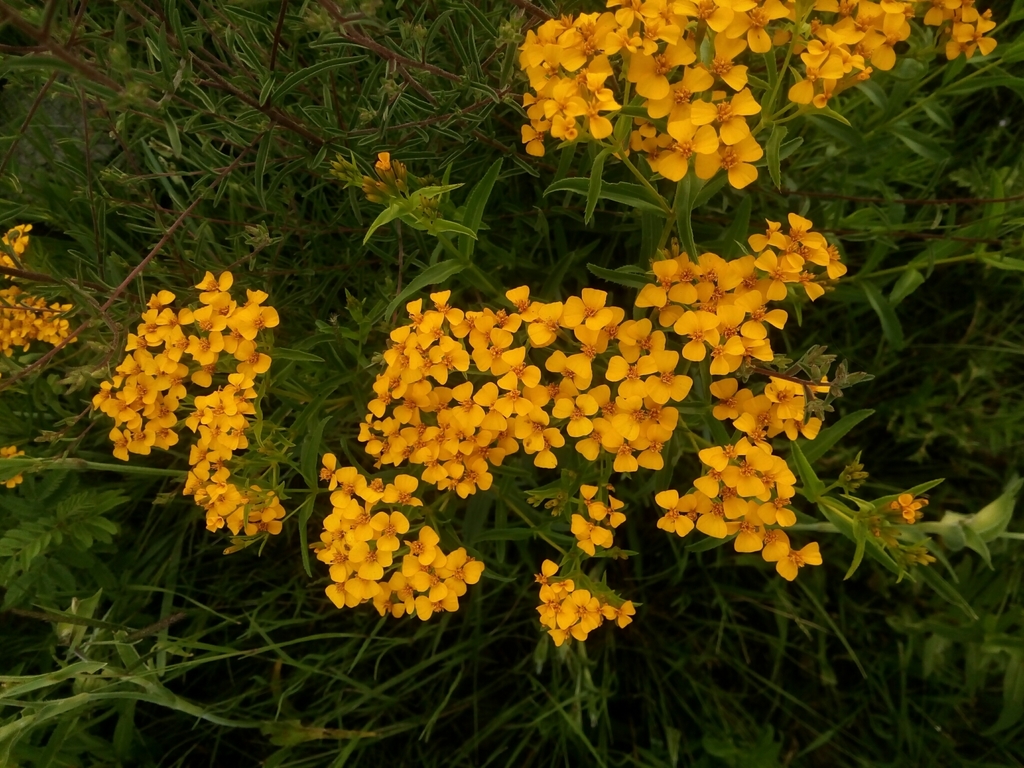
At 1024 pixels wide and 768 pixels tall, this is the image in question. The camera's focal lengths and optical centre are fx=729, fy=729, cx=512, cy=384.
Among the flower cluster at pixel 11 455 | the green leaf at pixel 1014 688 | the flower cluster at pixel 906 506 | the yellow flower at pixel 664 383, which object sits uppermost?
the yellow flower at pixel 664 383

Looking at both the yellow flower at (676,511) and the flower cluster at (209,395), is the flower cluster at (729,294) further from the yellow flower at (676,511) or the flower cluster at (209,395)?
the flower cluster at (209,395)

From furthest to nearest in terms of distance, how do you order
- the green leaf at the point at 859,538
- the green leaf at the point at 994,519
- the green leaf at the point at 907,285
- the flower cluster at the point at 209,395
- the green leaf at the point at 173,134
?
the green leaf at the point at 907,285, the green leaf at the point at 994,519, the flower cluster at the point at 209,395, the green leaf at the point at 173,134, the green leaf at the point at 859,538

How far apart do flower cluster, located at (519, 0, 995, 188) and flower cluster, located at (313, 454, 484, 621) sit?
40.2 inches

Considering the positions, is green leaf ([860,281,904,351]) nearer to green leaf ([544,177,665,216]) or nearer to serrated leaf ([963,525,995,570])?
serrated leaf ([963,525,995,570])

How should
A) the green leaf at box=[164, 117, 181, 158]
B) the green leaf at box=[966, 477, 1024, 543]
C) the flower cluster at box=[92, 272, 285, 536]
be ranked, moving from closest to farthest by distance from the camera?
the green leaf at box=[164, 117, 181, 158], the flower cluster at box=[92, 272, 285, 536], the green leaf at box=[966, 477, 1024, 543]

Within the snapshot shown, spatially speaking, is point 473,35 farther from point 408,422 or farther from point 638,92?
point 408,422

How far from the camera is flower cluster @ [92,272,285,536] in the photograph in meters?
1.93

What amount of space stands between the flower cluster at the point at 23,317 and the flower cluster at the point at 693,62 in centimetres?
167

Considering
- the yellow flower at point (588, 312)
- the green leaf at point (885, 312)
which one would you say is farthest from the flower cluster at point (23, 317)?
the green leaf at point (885, 312)

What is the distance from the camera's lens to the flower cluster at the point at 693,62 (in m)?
1.60

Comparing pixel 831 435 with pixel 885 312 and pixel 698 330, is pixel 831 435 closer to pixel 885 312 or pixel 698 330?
pixel 698 330

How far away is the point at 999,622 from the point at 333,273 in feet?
9.01

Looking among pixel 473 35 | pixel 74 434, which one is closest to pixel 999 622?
pixel 473 35

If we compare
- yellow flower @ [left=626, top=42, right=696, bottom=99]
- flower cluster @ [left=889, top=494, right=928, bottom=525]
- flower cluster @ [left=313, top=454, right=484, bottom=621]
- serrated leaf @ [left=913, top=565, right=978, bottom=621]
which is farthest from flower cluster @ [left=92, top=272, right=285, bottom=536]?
serrated leaf @ [left=913, top=565, right=978, bottom=621]
